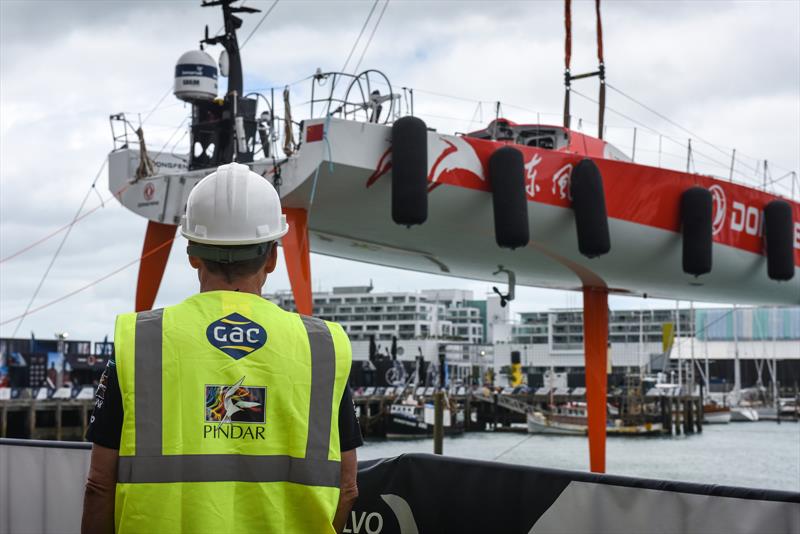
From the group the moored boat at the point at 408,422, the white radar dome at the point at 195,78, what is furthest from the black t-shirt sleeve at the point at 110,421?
the moored boat at the point at 408,422

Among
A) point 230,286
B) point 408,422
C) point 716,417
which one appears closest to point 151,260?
point 230,286

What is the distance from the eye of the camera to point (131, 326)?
2203 millimetres

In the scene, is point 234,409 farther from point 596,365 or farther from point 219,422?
point 596,365

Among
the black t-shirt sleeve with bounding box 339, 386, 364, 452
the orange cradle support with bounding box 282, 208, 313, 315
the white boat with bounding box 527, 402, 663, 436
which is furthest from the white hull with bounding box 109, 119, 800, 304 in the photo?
the white boat with bounding box 527, 402, 663, 436

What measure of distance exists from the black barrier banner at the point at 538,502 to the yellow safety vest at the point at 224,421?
181 centimetres

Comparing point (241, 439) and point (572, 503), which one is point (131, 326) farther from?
point (572, 503)

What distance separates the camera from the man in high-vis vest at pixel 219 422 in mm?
2146

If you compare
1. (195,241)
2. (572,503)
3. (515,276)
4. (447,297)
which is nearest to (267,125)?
(515,276)

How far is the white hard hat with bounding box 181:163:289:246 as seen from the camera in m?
2.38

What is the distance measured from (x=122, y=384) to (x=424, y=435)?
4955 centimetres

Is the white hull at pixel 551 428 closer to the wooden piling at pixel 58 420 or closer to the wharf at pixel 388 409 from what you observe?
the wharf at pixel 388 409

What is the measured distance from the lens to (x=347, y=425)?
2.39 m

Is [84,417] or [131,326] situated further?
[84,417]

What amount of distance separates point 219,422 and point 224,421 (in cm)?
1
